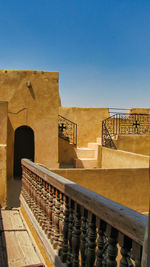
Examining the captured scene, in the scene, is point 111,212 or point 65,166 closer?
point 111,212

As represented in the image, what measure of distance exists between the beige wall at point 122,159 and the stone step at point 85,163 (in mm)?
761

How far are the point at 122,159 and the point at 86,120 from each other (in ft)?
26.4

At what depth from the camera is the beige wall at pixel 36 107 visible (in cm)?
1059

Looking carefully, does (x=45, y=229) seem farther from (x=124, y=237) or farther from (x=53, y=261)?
(x=124, y=237)

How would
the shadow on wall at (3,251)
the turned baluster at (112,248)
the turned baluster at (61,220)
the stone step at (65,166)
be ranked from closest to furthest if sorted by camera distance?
1. the turned baluster at (112,248)
2. the turned baluster at (61,220)
3. the shadow on wall at (3,251)
4. the stone step at (65,166)

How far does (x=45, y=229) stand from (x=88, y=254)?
154 cm

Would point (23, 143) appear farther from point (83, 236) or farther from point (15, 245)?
point (83, 236)

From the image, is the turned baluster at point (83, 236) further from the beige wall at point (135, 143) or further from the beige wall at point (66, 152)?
the beige wall at point (135, 143)

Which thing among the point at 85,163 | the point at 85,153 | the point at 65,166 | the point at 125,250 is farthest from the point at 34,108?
the point at 125,250

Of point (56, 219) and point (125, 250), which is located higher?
point (125, 250)

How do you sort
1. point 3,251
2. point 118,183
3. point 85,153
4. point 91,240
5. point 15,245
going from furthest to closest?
point 85,153, point 118,183, point 15,245, point 3,251, point 91,240

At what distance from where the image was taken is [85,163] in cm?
1358

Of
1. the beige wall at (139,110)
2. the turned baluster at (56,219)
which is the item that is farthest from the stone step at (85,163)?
the turned baluster at (56,219)

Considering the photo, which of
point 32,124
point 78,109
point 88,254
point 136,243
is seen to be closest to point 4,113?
point 32,124
